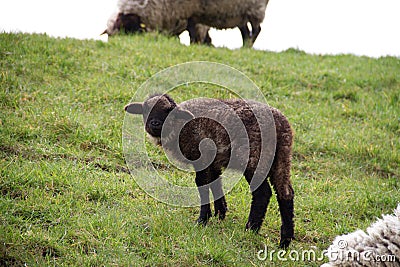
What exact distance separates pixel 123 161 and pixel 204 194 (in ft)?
5.97

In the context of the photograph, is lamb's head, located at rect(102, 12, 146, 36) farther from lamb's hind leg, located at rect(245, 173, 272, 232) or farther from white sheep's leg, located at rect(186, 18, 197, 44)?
lamb's hind leg, located at rect(245, 173, 272, 232)

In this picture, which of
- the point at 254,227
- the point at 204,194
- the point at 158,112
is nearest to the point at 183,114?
the point at 158,112

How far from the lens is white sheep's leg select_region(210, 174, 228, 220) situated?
490 centimetres

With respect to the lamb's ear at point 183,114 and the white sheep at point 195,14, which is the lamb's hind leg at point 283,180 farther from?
the white sheep at point 195,14

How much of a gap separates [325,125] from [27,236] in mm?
5245

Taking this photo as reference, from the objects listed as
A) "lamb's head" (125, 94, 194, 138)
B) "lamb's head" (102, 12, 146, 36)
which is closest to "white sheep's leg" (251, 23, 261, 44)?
"lamb's head" (102, 12, 146, 36)

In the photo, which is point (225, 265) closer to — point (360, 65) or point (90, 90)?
point (90, 90)

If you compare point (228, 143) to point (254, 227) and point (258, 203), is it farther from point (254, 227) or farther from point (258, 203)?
point (254, 227)

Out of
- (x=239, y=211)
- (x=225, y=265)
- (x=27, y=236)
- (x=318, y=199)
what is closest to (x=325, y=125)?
(x=318, y=199)

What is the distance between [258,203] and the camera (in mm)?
4699

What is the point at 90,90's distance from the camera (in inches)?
316

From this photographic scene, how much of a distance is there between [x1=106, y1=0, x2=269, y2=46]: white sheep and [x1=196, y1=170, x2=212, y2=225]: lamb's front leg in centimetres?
751

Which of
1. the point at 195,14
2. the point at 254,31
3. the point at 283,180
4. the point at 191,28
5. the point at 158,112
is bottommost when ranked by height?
the point at 283,180

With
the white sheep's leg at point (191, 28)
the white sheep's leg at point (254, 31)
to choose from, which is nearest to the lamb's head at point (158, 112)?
the white sheep's leg at point (191, 28)
